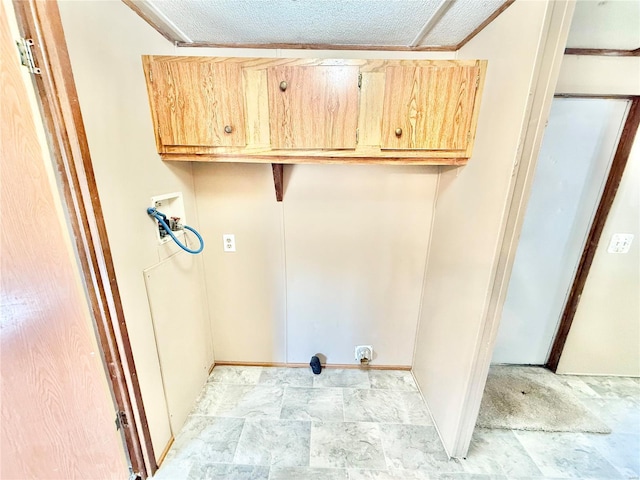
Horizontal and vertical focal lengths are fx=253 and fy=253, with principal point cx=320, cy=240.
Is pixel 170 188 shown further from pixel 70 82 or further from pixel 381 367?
pixel 381 367

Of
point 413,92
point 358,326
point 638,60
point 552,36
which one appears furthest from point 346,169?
point 638,60

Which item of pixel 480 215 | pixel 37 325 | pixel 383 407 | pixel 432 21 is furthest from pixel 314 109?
pixel 383 407

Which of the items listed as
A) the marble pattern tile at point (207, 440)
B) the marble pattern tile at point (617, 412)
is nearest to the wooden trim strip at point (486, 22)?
the marble pattern tile at point (617, 412)

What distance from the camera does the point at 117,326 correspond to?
1.06 metres

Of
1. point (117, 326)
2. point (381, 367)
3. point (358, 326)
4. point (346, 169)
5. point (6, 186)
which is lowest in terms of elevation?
point (381, 367)

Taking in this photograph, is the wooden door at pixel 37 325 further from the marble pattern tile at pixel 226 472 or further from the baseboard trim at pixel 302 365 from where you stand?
the baseboard trim at pixel 302 365

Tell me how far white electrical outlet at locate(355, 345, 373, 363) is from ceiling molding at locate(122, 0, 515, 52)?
6.56 ft

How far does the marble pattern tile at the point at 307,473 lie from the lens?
50.6 inches

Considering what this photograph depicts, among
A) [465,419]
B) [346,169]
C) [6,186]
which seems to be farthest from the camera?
[346,169]

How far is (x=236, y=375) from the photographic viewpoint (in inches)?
76.4

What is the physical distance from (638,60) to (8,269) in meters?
2.94

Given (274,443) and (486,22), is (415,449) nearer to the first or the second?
(274,443)

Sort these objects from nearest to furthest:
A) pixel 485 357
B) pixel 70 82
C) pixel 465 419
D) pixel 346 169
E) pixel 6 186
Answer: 1. pixel 6 186
2. pixel 70 82
3. pixel 485 357
4. pixel 465 419
5. pixel 346 169

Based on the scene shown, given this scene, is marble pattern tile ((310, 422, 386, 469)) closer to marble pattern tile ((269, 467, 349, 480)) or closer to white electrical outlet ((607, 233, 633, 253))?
marble pattern tile ((269, 467, 349, 480))
